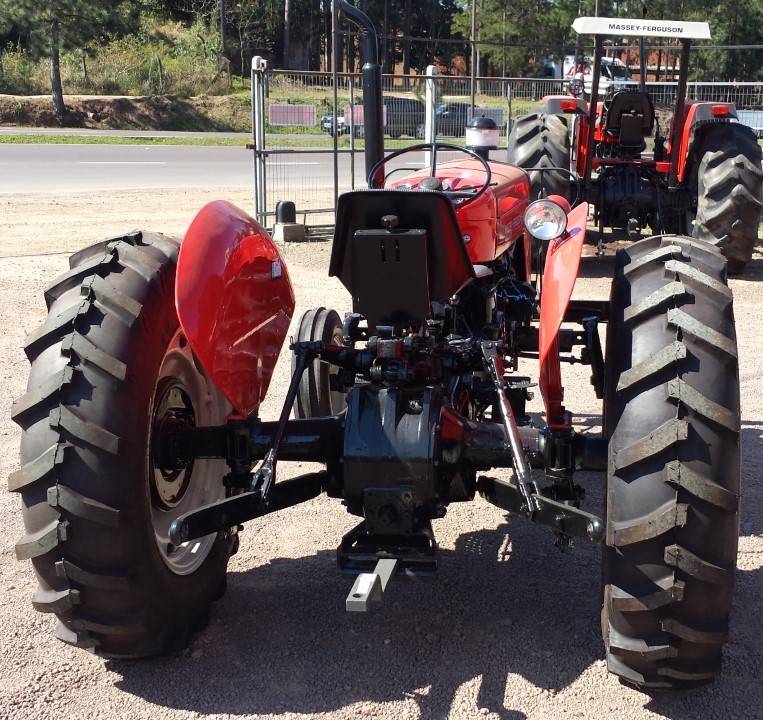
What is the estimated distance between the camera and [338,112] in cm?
1375

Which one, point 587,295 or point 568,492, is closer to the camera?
point 568,492

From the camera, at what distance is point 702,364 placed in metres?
3.06

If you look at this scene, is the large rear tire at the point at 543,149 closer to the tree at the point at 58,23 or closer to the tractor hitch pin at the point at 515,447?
the tractor hitch pin at the point at 515,447

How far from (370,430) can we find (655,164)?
854 centimetres

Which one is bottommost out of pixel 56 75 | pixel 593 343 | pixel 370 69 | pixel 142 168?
pixel 142 168

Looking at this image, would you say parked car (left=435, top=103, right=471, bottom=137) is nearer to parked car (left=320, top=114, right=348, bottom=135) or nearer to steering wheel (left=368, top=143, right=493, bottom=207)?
parked car (left=320, top=114, right=348, bottom=135)

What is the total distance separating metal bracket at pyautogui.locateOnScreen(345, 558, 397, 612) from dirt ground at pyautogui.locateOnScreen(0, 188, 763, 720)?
0.46 metres

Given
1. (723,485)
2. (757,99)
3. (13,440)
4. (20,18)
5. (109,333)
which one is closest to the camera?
(723,485)

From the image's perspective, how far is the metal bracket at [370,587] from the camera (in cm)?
283

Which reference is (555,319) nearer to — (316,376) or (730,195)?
(316,376)

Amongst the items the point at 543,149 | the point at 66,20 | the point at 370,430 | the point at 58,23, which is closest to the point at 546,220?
the point at 370,430

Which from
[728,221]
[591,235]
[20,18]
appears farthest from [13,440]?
[20,18]

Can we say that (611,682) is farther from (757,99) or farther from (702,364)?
(757,99)

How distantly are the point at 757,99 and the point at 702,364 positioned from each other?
62.6 ft
